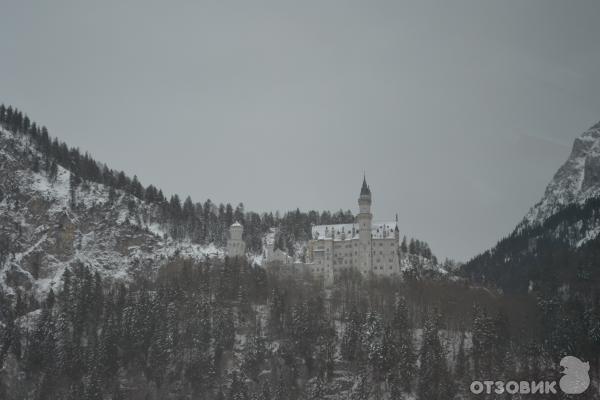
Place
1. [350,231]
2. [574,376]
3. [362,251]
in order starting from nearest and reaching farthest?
[574,376] → [362,251] → [350,231]

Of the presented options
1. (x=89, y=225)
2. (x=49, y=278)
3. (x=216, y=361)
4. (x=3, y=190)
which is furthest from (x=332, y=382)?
(x=3, y=190)

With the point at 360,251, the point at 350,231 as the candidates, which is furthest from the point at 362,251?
the point at 350,231

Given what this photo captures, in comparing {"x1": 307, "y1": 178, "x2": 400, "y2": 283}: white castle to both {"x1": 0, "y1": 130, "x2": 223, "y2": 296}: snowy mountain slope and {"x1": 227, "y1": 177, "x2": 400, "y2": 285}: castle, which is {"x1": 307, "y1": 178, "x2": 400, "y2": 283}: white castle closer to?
{"x1": 227, "y1": 177, "x2": 400, "y2": 285}: castle

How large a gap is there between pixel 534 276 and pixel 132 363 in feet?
355

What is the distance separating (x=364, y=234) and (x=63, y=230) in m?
70.8

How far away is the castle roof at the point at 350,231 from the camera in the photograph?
167750mm

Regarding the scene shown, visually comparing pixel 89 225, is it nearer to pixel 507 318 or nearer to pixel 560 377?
pixel 507 318

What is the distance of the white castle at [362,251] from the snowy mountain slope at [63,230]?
108 ft

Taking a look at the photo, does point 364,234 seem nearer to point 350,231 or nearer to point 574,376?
point 350,231

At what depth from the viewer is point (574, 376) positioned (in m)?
115

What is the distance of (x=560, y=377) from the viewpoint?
374ft

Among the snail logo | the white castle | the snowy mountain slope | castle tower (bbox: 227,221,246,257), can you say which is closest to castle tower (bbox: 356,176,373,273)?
the white castle

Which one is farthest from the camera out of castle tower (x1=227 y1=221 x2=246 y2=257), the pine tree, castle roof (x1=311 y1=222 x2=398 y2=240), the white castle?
castle tower (x1=227 y1=221 x2=246 y2=257)

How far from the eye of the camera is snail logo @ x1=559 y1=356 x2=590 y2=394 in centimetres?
11188
